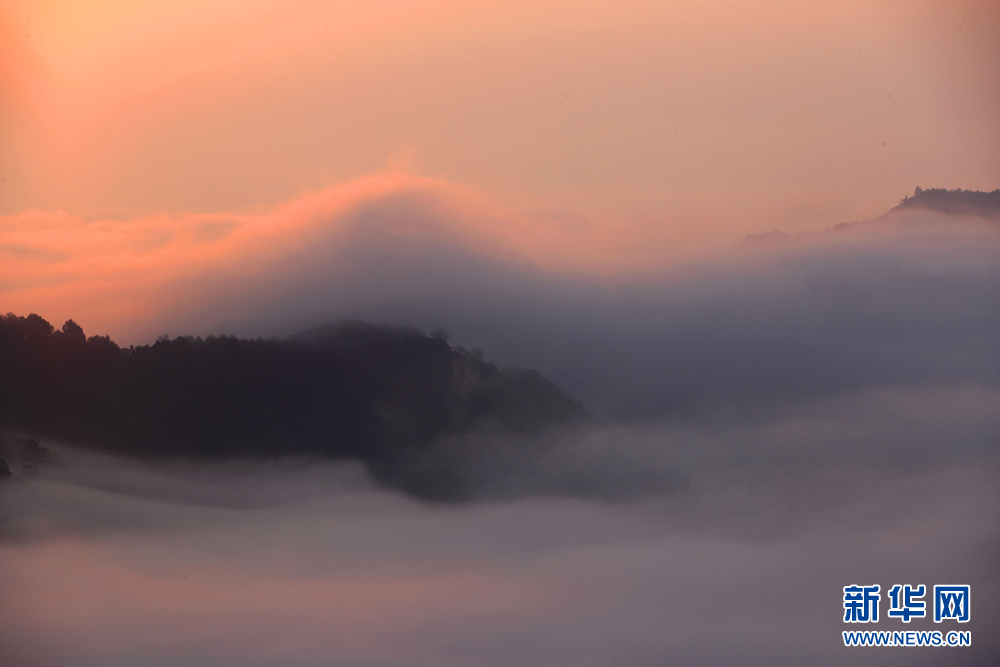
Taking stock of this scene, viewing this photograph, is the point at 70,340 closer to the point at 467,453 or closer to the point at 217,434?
the point at 217,434

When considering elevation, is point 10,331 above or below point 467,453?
above

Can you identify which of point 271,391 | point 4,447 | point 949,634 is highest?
point 271,391

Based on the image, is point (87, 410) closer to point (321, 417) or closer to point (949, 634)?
point (321, 417)

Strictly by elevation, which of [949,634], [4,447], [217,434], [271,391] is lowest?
[949,634]

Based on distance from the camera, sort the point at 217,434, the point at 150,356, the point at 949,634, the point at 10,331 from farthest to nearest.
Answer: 1. the point at 217,434
2. the point at 150,356
3. the point at 10,331
4. the point at 949,634

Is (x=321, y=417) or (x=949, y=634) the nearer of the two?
(x=949, y=634)

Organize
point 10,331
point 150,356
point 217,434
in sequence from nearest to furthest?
point 10,331
point 150,356
point 217,434

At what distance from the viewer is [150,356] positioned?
19.8 ft

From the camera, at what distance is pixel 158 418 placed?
6379 mm

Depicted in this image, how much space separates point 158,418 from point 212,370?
783 mm

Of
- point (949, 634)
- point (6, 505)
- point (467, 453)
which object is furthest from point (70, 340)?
point (949, 634)

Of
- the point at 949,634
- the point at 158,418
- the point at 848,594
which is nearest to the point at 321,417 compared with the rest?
the point at 158,418

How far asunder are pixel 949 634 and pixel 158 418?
25.5 ft

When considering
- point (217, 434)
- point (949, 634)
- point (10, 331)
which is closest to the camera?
point (949, 634)
